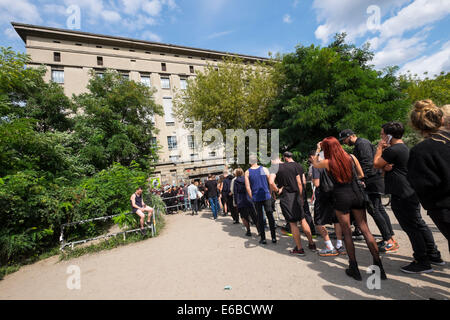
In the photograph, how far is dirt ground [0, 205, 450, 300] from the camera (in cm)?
248

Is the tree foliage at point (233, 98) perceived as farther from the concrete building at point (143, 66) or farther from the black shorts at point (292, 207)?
the black shorts at point (292, 207)

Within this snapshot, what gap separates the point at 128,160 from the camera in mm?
17203

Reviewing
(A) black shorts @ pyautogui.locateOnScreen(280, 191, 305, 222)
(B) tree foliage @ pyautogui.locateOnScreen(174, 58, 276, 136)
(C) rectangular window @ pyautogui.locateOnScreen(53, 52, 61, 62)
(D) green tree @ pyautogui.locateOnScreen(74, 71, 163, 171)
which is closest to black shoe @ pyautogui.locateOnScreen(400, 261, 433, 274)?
(A) black shorts @ pyautogui.locateOnScreen(280, 191, 305, 222)

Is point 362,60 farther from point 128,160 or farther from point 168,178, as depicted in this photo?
point 168,178

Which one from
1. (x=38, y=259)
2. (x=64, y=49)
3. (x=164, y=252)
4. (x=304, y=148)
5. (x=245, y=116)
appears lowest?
(x=38, y=259)

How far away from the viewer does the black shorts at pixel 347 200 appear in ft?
8.62

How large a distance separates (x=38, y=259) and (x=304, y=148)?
12.8 m

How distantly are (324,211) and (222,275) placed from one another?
229 centimetres

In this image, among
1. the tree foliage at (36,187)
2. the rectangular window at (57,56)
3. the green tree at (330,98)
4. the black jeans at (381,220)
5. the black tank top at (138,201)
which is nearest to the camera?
the black jeans at (381,220)

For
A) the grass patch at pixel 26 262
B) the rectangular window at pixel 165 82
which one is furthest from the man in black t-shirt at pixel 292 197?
the rectangular window at pixel 165 82

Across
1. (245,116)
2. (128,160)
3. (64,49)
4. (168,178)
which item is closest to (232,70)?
(245,116)

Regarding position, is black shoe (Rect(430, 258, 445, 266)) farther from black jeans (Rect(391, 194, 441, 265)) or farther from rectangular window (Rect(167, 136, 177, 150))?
rectangular window (Rect(167, 136, 177, 150))

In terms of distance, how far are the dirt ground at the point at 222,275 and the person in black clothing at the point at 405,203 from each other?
162 mm

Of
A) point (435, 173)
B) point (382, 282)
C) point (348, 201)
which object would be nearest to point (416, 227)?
point (382, 282)
